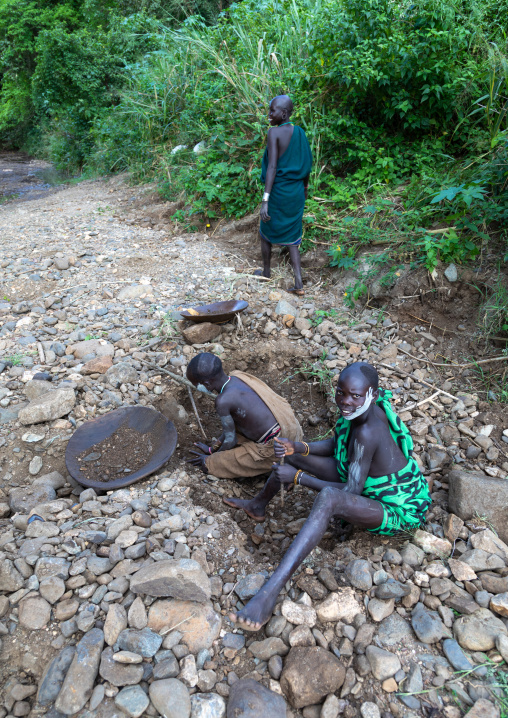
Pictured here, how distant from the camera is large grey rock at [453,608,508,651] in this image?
1.62 metres

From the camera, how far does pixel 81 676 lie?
1529 millimetres

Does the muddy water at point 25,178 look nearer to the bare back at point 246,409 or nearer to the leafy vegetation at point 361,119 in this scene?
the leafy vegetation at point 361,119

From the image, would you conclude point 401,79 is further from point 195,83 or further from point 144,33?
point 144,33

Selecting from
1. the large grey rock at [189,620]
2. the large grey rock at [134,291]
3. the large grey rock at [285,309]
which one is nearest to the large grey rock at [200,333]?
the large grey rock at [285,309]

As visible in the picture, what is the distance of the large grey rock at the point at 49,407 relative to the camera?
271 cm

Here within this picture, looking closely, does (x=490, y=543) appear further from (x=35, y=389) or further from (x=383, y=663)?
(x=35, y=389)

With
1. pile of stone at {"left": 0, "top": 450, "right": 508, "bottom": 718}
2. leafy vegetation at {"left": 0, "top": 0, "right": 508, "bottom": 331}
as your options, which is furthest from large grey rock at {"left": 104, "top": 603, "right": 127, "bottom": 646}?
leafy vegetation at {"left": 0, "top": 0, "right": 508, "bottom": 331}

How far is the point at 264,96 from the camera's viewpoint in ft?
17.7

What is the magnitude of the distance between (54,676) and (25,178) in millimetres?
14696

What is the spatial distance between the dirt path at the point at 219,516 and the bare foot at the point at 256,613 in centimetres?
6

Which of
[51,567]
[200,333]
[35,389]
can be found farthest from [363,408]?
[35,389]

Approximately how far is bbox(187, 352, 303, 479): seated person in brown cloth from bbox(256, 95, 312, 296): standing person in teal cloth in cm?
180

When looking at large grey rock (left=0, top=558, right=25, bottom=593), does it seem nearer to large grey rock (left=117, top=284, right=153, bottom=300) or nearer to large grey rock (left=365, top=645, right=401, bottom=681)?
large grey rock (left=365, top=645, right=401, bottom=681)

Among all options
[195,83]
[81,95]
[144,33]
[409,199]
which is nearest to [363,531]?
[409,199]
